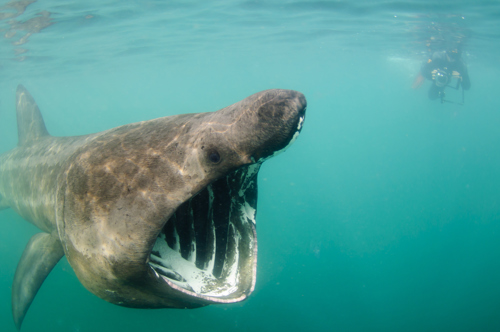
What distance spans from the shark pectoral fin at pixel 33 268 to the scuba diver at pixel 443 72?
2145cm

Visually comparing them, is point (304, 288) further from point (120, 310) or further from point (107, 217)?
point (107, 217)

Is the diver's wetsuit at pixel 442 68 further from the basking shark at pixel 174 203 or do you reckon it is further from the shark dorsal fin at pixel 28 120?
the shark dorsal fin at pixel 28 120

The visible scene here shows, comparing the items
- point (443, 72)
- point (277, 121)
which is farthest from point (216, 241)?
point (443, 72)

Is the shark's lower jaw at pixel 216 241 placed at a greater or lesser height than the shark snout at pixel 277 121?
lesser

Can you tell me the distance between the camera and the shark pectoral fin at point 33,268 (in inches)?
158

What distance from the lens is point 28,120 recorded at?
285 inches

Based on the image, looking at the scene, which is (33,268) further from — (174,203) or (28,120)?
(28,120)

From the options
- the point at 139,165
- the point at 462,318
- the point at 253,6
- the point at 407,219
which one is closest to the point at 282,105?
the point at 139,165

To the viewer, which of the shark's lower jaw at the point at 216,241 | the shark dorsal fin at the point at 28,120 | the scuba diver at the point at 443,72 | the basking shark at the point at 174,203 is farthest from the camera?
the scuba diver at the point at 443,72

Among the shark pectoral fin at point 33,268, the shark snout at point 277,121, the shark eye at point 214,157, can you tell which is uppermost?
the shark snout at point 277,121

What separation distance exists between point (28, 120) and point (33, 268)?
469 cm

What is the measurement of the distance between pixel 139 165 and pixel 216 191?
2.71 ft

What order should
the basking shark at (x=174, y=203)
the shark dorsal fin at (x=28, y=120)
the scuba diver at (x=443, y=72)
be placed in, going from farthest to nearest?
the scuba diver at (x=443, y=72) → the shark dorsal fin at (x=28, y=120) → the basking shark at (x=174, y=203)

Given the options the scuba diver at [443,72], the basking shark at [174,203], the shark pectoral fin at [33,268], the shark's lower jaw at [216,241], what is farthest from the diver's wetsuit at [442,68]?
the shark pectoral fin at [33,268]
